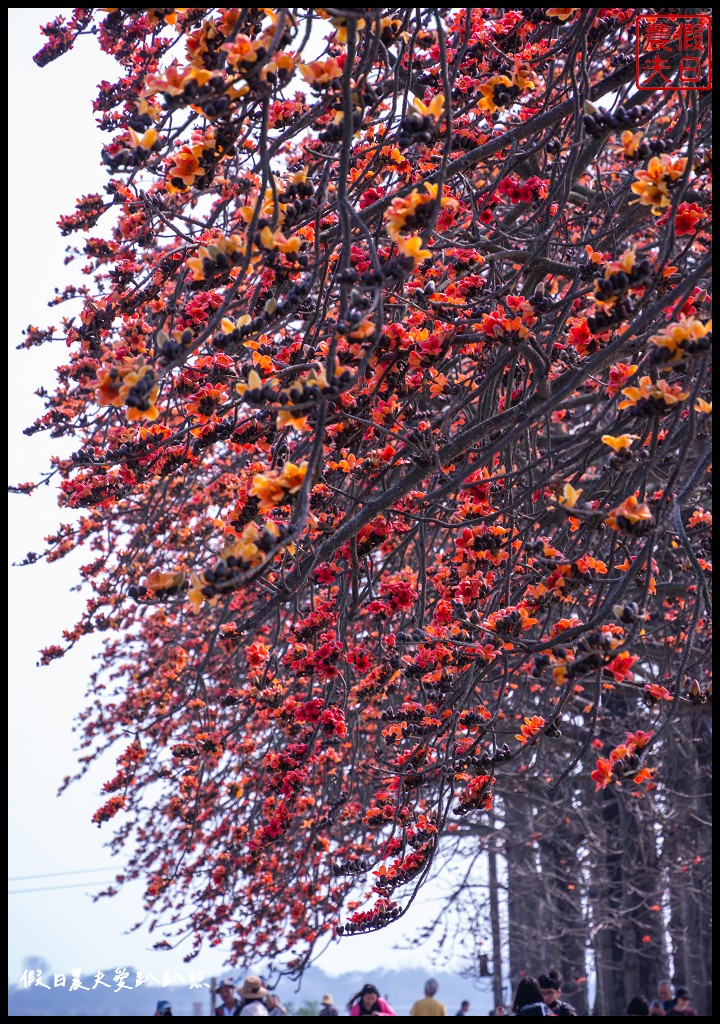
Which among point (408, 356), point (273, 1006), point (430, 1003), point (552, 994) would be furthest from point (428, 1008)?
point (408, 356)

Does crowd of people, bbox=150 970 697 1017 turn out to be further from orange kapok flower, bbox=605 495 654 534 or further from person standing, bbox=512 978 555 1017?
orange kapok flower, bbox=605 495 654 534

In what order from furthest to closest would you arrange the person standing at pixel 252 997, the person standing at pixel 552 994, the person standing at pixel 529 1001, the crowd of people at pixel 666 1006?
the crowd of people at pixel 666 1006 → the person standing at pixel 552 994 → the person standing at pixel 252 997 → the person standing at pixel 529 1001

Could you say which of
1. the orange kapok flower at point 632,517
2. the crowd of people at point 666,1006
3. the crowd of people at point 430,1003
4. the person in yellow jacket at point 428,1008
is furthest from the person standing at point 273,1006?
the orange kapok flower at point 632,517

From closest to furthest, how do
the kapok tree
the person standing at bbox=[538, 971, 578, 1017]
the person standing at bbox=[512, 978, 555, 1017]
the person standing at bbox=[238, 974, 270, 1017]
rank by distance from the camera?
the kapok tree
the person standing at bbox=[512, 978, 555, 1017]
the person standing at bbox=[238, 974, 270, 1017]
the person standing at bbox=[538, 971, 578, 1017]

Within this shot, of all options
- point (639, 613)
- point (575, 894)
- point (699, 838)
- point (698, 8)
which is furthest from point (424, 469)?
point (575, 894)

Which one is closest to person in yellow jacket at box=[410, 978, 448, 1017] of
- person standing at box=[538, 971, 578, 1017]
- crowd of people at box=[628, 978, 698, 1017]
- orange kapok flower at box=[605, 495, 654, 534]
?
person standing at box=[538, 971, 578, 1017]

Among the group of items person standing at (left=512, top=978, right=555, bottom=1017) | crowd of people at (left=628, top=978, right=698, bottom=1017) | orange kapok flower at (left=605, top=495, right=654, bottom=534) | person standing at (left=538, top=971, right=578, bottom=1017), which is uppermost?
orange kapok flower at (left=605, top=495, right=654, bottom=534)

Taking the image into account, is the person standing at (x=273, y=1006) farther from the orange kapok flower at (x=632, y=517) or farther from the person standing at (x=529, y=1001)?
the orange kapok flower at (x=632, y=517)

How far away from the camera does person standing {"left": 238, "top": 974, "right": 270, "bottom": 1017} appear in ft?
19.1

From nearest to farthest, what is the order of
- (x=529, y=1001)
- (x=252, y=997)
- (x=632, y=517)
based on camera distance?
1. (x=632, y=517)
2. (x=529, y=1001)
3. (x=252, y=997)

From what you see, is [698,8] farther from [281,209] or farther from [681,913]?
[681,913]

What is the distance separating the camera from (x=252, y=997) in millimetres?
5973

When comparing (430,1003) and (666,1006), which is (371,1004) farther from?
(666,1006)

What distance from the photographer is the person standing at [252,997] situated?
19.1ft
